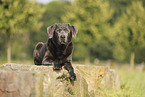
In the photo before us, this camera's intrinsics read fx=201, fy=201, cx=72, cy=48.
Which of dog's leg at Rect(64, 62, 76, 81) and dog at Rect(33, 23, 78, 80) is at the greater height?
dog at Rect(33, 23, 78, 80)

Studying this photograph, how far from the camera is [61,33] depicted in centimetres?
458

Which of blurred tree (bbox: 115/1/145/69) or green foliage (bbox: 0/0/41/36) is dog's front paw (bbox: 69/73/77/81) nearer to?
green foliage (bbox: 0/0/41/36)

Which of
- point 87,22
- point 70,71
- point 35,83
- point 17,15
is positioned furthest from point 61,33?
point 87,22

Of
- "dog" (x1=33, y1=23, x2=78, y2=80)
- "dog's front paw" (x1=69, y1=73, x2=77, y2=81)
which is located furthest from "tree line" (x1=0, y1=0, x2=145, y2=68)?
"dog's front paw" (x1=69, y1=73, x2=77, y2=81)

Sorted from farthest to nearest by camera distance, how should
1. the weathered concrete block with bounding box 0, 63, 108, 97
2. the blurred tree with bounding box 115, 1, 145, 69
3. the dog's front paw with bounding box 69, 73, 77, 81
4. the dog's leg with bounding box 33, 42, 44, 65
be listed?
the blurred tree with bounding box 115, 1, 145, 69
the dog's leg with bounding box 33, 42, 44, 65
the dog's front paw with bounding box 69, 73, 77, 81
the weathered concrete block with bounding box 0, 63, 108, 97

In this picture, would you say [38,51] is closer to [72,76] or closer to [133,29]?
[72,76]

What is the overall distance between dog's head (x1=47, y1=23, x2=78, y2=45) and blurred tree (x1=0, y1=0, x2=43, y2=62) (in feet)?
38.1

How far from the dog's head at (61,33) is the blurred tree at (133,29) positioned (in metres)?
16.8

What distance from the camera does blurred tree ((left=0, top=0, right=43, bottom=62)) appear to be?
51.4 feet

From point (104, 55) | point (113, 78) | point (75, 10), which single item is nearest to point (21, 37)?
point (104, 55)

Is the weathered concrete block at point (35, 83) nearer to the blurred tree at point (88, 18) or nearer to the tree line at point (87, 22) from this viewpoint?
the tree line at point (87, 22)

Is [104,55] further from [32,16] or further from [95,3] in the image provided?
[32,16]

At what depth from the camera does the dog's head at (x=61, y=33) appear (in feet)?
14.9

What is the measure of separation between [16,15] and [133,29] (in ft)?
38.5
